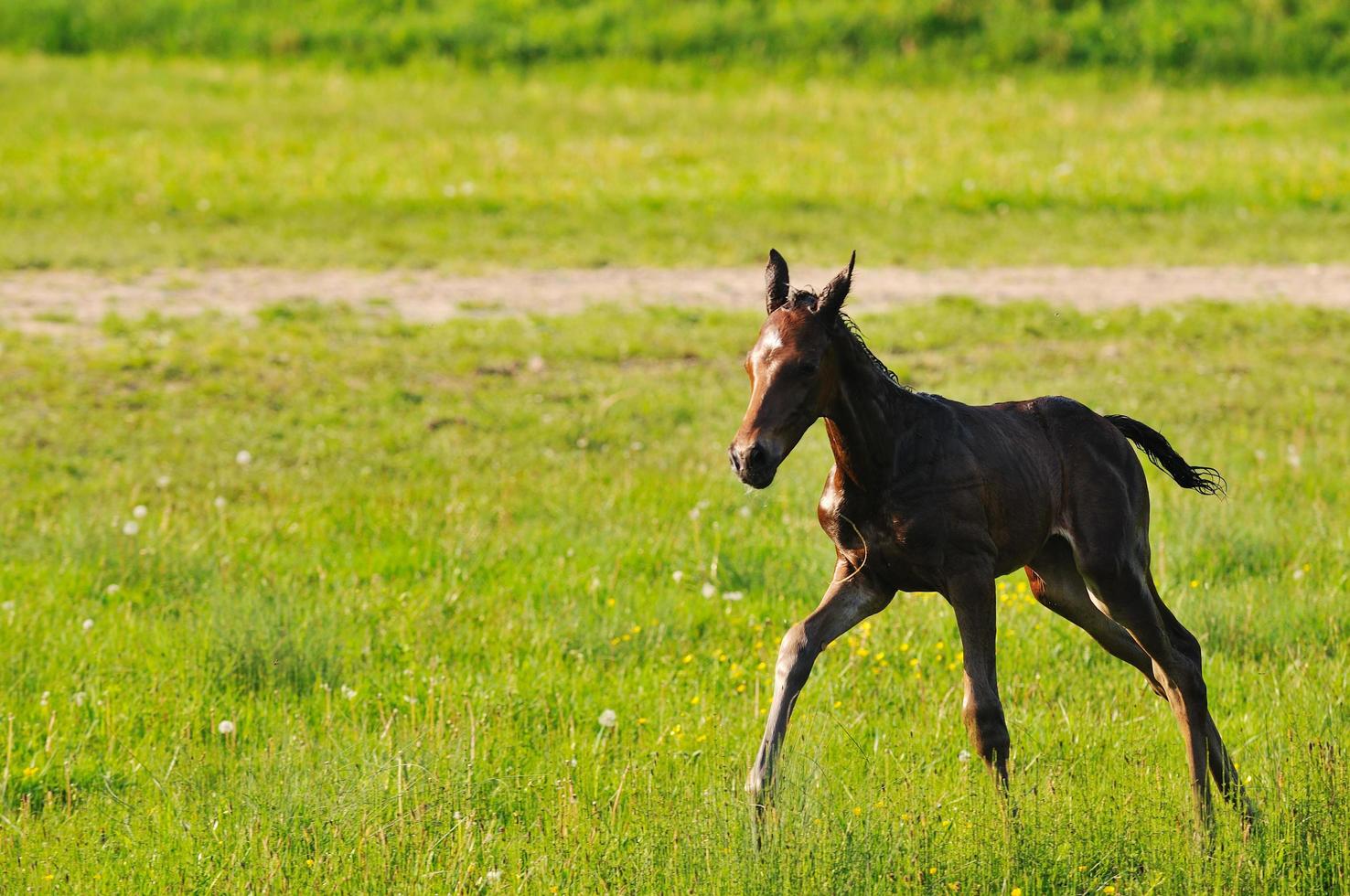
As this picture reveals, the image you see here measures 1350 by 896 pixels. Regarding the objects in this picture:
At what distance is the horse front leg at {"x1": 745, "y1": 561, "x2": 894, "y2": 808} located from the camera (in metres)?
4.59

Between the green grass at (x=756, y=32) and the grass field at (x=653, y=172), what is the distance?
1.25 m

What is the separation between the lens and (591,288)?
48.7 ft

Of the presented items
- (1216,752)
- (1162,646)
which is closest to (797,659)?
(1162,646)

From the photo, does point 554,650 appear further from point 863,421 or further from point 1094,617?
point 863,421

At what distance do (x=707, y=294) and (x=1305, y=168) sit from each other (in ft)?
28.7

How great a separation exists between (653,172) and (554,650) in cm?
1367

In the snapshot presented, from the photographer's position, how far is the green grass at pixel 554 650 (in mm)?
4645

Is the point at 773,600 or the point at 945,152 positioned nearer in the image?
the point at 773,600

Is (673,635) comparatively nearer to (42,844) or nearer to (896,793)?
(896,793)

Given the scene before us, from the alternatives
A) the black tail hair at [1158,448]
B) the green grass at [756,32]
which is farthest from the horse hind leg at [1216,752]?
the green grass at [756,32]

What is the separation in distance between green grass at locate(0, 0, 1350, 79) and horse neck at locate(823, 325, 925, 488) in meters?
23.5

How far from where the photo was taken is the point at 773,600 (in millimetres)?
7250

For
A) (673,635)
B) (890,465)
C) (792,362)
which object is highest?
(792,362)

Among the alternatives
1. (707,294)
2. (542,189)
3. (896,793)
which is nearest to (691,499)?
(896,793)
